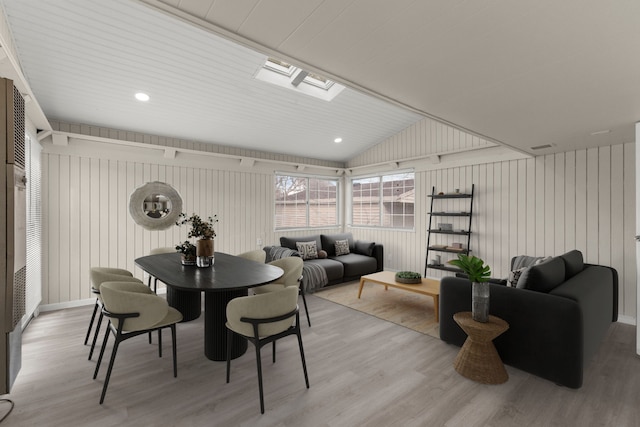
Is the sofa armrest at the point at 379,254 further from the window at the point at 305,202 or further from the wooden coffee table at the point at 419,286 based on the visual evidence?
the window at the point at 305,202

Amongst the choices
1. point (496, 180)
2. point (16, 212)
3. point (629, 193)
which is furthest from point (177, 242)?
point (629, 193)

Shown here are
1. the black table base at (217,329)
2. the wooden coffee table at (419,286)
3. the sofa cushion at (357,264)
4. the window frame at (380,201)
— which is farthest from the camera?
the window frame at (380,201)

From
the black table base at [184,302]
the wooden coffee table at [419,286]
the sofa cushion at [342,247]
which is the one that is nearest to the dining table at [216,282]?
the black table base at [184,302]

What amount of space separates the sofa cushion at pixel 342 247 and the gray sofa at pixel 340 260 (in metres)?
0.07

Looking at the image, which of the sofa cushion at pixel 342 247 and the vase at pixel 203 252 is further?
the sofa cushion at pixel 342 247

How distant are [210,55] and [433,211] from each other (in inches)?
172

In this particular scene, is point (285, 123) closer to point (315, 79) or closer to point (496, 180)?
point (315, 79)

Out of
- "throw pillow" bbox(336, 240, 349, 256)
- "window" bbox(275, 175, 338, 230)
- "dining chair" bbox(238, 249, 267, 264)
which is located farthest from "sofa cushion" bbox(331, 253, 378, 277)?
"dining chair" bbox(238, 249, 267, 264)

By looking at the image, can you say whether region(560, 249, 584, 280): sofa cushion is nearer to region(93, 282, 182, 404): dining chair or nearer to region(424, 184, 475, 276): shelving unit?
region(424, 184, 475, 276): shelving unit

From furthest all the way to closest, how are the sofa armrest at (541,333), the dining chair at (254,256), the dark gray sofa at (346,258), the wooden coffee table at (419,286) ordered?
the dark gray sofa at (346,258) < the dining chair at (254,256) < the wooden coffee table at (419,286) < the sofa armrest at (541,333)

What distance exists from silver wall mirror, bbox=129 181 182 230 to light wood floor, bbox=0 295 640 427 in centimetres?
187

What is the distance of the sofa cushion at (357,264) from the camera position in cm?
543

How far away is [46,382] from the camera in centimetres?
237

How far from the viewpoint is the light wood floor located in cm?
198
